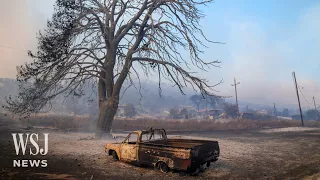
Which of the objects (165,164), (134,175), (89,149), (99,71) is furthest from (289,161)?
(99,71)

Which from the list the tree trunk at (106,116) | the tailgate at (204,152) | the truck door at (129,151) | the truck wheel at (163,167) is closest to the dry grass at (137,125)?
the tree trunk at (106,116)

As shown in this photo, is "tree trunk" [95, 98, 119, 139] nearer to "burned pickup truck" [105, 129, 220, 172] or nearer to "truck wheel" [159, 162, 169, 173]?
"burned pickup truck" [105, 129, 220, 172]

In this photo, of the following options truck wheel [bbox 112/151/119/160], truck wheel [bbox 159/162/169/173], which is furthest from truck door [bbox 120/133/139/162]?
truck wheel [bbox 159/162/169/173]

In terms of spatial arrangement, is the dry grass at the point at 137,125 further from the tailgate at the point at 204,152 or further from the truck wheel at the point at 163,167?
the tailgate at the point at 204,152

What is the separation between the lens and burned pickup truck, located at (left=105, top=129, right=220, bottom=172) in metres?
7.24

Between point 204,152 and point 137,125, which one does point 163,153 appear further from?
point 137,125

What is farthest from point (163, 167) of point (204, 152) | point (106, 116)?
point (106, 116)

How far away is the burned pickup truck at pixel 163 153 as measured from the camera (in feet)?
23.8

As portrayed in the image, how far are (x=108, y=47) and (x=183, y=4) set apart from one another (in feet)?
22.4

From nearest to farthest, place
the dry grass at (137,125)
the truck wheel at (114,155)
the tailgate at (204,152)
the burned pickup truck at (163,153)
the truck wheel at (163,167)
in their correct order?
the burned pickup truck at (163,153)
the tailgate at (204,152)
the truck wheel at (163,167)
the truck wheel at (114,155)
the dry grass at (137,125)

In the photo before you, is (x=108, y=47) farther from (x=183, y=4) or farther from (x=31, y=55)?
(x=183, y=4)

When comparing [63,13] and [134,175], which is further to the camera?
[63,13]

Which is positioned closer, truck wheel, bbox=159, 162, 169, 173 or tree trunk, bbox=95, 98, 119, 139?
truck wheel, bbox=159, 162, 169, 173

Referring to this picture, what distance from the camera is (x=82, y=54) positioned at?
16250 mm
